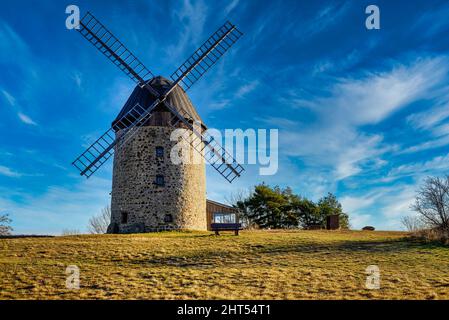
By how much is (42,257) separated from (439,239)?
62.5 feet

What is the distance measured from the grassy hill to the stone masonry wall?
2.38 m

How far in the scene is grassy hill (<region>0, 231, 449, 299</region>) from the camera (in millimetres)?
11203

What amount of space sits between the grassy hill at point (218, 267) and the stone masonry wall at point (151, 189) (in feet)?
7.80

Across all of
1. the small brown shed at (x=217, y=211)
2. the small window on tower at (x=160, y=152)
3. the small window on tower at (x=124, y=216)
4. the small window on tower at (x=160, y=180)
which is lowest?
the small window on tower at (x=124, y=216)

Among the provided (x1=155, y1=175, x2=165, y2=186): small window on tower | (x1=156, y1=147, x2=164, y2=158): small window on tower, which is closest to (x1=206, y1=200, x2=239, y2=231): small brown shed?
(x1=155, y1=175, x2=165, y2=186): small window on tower

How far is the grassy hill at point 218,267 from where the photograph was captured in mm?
11203

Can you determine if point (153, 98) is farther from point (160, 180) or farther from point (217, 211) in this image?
point (217, 211)

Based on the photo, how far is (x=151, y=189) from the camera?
78.4 ft

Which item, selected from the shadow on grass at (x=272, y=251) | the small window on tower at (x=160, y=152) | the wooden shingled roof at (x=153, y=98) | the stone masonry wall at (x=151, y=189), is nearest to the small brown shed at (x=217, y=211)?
the stone masonry wall at (x=151, y=189)

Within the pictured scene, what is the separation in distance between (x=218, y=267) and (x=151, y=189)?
34.3 feet

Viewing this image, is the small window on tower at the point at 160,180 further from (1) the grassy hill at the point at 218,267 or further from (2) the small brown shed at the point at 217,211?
(2) the small brown shed at the point at 217,211

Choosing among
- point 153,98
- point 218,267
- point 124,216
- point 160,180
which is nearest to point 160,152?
point 160,180
